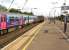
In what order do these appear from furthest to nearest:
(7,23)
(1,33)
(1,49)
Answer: (7,23) < (1,33) < (1,49)

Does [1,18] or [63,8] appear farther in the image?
[63,8]

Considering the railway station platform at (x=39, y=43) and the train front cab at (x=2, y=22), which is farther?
the train front cab at (x=2, y=22)

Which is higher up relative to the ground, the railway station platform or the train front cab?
the train front cab

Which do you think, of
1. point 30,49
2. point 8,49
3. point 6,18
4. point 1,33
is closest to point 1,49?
point 8,49

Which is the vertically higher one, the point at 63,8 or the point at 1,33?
the point at 63,8

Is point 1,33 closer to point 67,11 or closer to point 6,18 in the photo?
point 6,18

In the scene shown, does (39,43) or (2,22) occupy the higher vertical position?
(2,22)

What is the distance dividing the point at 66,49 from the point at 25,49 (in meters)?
2.74

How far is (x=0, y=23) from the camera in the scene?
102 feet

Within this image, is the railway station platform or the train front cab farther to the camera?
the train front cab

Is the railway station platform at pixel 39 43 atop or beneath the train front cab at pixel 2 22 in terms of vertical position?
beneath

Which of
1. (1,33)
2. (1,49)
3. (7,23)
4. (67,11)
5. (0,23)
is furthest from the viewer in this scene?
(67,11)

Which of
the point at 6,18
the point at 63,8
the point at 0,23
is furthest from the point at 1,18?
the point at 63,8

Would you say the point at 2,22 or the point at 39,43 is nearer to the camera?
the point at 39,43
